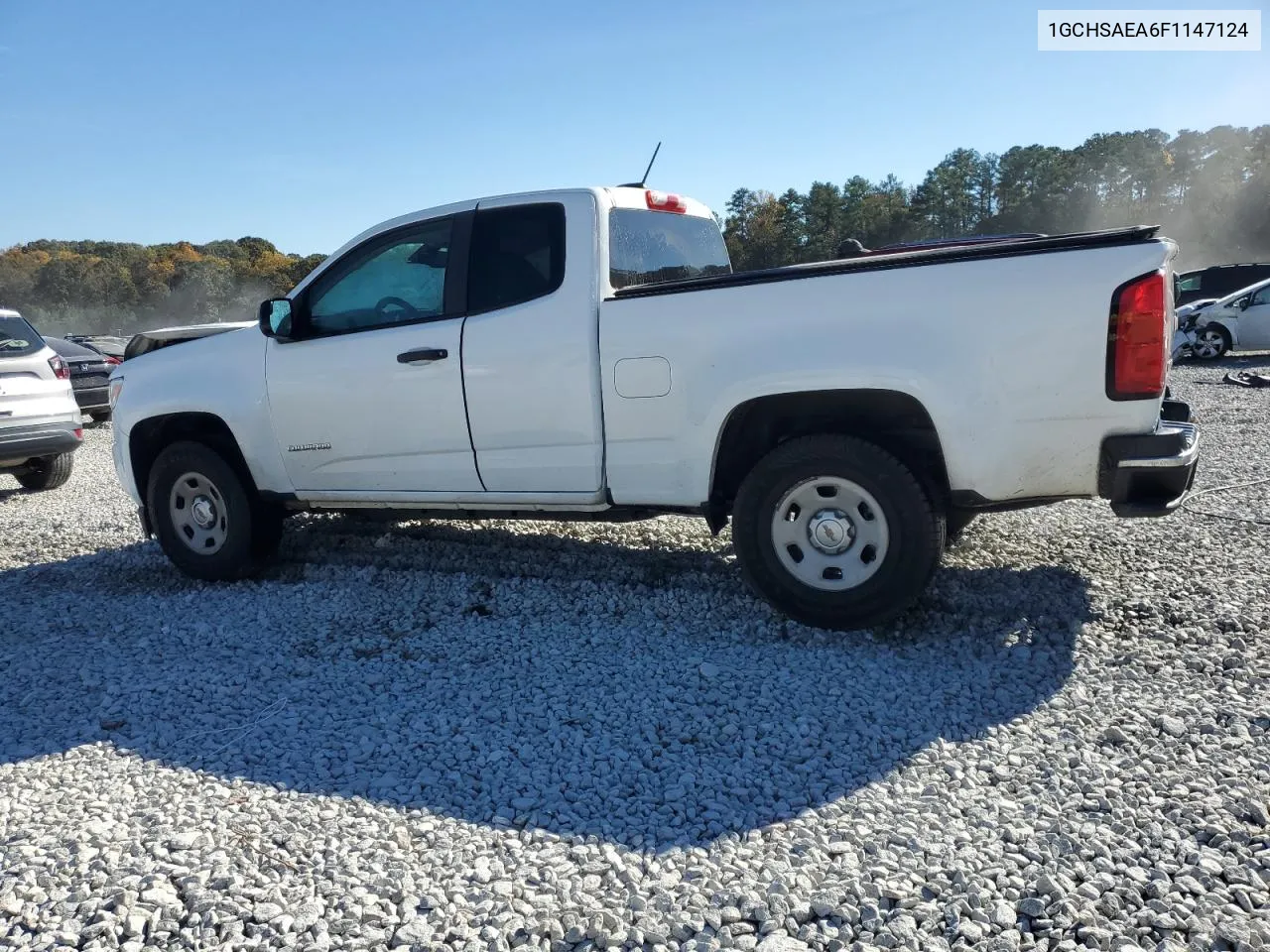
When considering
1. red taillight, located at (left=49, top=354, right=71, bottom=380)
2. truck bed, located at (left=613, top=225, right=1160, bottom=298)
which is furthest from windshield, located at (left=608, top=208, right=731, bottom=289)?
red taillight, located at (left=49, top=354, right=71, bottom=380)

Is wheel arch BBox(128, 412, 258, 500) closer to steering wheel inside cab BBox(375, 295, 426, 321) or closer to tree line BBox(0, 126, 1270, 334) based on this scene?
steering wheel inside cab BBox(375, 295, 426, 321)

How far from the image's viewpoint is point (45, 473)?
984 cm

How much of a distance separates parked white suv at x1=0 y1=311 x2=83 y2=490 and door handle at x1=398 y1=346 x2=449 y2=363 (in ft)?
18.3

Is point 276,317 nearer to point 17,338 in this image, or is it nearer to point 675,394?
point 675,394

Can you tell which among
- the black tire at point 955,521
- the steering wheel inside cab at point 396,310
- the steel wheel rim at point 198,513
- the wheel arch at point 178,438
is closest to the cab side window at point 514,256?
the steering wheel inside cab at point 396,310

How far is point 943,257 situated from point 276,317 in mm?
3590

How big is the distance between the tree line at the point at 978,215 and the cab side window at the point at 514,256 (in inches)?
2194

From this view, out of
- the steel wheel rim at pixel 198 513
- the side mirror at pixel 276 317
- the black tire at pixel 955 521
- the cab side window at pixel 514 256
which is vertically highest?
the cab side window at pixel 514 256

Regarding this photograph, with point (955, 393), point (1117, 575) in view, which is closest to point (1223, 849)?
point (955, 393)

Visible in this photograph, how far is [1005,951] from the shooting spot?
2246 millimetres

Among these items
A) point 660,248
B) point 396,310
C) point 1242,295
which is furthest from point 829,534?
point 1242,295

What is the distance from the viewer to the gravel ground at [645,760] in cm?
245

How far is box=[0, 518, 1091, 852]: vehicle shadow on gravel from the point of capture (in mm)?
3180

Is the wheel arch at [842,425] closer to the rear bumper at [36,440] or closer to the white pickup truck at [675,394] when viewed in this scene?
the white pickup truck at [675,394]
